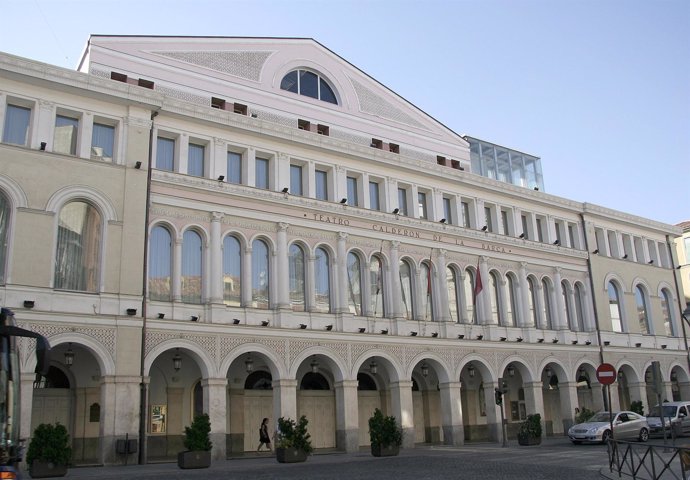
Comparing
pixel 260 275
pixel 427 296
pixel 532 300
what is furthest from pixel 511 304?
pixel 260 275

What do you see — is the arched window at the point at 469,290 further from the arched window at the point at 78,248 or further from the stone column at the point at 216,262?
the arched window at the point at 78,248

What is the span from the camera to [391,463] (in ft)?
69.2

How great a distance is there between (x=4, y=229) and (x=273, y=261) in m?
9.85

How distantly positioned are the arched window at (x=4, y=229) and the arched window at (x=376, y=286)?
1469 cm

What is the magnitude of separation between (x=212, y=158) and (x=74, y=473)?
12633mm

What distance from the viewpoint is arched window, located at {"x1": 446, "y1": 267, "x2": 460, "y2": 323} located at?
33.0m

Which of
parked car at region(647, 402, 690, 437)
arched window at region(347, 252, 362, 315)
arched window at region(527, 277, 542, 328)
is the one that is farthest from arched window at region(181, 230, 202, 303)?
parked car at region(647, 402, 690, 437)

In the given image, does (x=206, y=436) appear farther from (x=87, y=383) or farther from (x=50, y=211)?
(x=50, y=211)

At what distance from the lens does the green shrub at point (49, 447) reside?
18625 millimetres

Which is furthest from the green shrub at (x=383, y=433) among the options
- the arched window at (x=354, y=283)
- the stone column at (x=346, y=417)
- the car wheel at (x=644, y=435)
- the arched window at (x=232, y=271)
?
the car wheel at (x=644, y=435)

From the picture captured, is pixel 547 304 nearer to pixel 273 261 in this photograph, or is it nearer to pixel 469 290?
pixel 469 290

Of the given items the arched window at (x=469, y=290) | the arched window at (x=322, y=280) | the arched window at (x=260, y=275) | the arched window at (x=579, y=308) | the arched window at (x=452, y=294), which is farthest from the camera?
the arched window at (x=579, y=308)

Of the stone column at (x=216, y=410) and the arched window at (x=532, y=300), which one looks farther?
the arched window at (x=532, y=300)

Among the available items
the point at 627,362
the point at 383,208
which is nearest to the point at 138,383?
the point at 383,208
